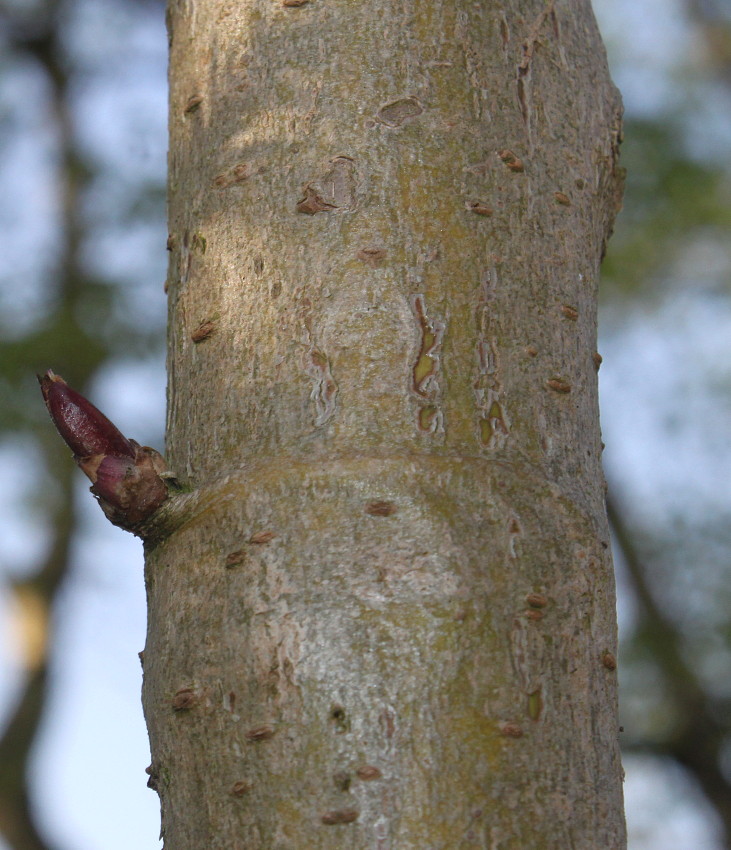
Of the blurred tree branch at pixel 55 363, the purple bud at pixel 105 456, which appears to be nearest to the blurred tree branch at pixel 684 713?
the blurred tree branch at pixel 55 363

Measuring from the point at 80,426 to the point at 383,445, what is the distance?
344mm

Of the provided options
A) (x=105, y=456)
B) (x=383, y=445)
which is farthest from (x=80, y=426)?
(x=383, y=445)

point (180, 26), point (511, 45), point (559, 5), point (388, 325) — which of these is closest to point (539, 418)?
point (388, 325)

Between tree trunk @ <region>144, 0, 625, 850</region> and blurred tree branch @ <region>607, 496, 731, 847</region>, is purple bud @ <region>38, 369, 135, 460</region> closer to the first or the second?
tree trunk @ <region>144, 0, 625, 850</region>

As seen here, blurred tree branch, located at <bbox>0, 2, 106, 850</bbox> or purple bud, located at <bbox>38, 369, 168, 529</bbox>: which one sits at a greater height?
blurred tree branch, located at <bbox>0, 2, 106, 850</bbox>

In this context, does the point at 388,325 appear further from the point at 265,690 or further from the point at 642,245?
the point at 642,245

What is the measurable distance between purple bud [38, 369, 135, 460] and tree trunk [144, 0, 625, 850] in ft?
0.22

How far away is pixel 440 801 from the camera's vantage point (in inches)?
34.9

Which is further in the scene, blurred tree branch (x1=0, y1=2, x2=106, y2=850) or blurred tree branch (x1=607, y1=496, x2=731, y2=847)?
blurred tree branch (x1=607, y1=496, x2=731, y2=847)

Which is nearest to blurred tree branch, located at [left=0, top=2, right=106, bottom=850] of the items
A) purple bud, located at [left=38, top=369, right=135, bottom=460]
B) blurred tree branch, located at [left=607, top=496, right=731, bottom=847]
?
blurred tree branch, located at [left=607, top=496, right=731, bottom=847]

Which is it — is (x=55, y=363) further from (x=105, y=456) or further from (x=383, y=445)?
(x=383, y=445)

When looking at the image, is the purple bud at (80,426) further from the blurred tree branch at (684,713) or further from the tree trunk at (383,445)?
the blurred tree branch at (684,713)

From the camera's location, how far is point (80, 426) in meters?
1.12

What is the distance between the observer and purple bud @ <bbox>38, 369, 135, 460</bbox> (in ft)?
3.67
